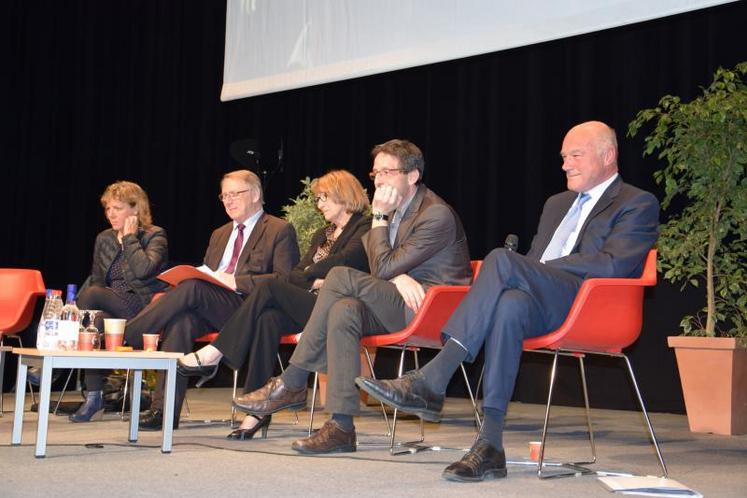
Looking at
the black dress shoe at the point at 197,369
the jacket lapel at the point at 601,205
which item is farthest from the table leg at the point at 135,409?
the jacket lapel at the point at 601,205

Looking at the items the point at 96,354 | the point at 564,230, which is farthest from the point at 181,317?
the point at 564,230

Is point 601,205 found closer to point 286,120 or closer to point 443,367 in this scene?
point 443,367

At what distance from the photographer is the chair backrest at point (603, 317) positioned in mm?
2908

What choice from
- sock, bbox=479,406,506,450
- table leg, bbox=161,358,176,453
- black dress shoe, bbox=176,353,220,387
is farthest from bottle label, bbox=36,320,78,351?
sock, bbox=479,406,506,450

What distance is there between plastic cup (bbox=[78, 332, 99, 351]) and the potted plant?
9.15ft

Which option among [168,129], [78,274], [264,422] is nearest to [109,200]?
[264,422]

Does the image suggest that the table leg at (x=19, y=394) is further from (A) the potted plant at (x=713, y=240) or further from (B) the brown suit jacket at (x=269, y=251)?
(A) the potted plant at (x=713, y=240)

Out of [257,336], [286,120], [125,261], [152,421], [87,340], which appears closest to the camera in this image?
[87,340]

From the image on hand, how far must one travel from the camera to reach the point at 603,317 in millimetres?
2977

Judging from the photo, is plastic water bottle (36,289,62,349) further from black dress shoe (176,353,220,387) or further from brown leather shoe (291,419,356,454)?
brown leather shoe (291,419,356,454)

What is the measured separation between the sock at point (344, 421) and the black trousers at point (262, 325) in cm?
57

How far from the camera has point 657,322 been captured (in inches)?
207

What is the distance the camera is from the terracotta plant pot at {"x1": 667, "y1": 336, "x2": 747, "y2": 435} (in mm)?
4367

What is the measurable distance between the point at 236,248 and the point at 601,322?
208cm
